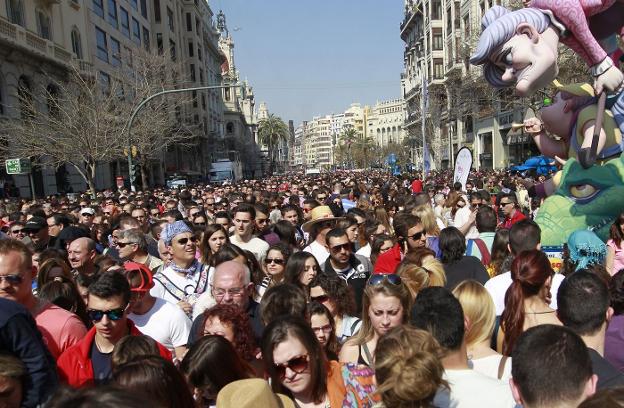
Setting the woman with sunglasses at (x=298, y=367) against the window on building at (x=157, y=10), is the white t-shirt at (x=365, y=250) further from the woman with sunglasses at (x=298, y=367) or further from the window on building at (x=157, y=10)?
the window on building at (x=157, y=10)

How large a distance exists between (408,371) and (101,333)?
6.72 feet

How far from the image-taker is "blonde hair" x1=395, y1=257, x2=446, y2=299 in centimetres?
424

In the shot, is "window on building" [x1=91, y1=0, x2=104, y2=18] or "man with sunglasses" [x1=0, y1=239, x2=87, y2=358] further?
"window on building" [x1=91, y1=0, x2=104, y2=18]

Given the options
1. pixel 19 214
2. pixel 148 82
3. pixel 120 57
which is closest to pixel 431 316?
pixel 19 214

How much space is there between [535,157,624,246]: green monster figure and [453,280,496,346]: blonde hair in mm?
4058

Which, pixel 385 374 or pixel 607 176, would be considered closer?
pixel 385 374

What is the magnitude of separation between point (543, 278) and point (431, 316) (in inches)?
45.6

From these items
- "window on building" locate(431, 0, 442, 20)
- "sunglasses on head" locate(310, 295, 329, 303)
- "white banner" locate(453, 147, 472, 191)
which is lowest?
"sunglasses on head" locate(310, 295, 329, 303)

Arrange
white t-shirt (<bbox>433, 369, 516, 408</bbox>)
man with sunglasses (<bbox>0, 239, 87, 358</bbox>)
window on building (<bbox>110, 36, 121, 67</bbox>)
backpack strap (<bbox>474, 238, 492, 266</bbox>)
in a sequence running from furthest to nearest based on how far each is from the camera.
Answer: window on building (<bbox>110, 36, 121, 67</bbox>) → backpack strap (<bbox>474, 238, 492, 266</bbox>) → man with sunglasses (<bbox>0, 239, 87, 358</bbox>) → white t-shirt (<bbox>433, 369, 516, 408</bbox>)

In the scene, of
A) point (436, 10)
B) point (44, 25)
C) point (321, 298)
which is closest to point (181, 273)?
point (321, 298)

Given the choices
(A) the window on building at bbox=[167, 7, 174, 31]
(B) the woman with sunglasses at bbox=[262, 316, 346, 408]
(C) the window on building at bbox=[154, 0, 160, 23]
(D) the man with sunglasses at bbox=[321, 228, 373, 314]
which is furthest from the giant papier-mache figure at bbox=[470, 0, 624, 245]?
(A) the window on building at bbox=[167, 7, 174, 31]

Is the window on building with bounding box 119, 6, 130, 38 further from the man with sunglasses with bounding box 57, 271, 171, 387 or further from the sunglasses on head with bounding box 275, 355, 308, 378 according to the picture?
the sunglasses on head with bounding box 275, 355, 308, 378

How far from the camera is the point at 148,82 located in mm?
31672

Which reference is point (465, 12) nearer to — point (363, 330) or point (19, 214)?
point (19, 214)
